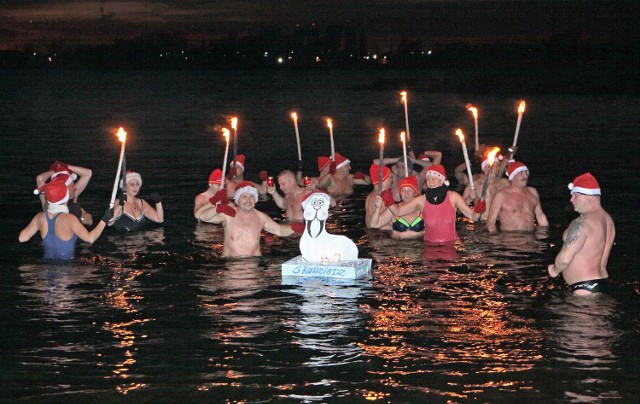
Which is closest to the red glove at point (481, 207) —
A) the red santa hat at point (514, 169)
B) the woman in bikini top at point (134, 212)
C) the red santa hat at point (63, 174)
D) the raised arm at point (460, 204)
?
the raised arm at point (460, 204)

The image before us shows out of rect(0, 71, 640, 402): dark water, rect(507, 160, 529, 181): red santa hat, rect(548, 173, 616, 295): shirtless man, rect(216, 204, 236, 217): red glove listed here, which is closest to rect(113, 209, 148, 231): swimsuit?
rect(0, 71, 640, 402): dark water

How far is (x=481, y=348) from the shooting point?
1277 centimetres

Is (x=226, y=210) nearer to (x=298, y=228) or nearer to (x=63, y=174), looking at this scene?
(x=298, y=228)

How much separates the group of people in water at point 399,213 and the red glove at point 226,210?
16 mm

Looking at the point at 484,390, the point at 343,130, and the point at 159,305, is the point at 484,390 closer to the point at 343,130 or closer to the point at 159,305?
the point at 159,305

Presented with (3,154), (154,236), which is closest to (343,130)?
(3,154)

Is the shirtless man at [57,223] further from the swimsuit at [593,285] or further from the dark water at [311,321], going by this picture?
the swimsuit at [593,285]

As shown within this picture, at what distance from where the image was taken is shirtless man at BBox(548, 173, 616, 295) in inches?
539

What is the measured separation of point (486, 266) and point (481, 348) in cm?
524

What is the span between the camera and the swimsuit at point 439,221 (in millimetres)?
18875

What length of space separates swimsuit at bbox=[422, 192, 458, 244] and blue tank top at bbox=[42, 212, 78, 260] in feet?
20.9

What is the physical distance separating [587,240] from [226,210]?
5751 mm

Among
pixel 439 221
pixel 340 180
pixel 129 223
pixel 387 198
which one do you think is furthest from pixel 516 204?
pixel 129 223

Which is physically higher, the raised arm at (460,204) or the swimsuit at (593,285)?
the raised arm at (460,204)
